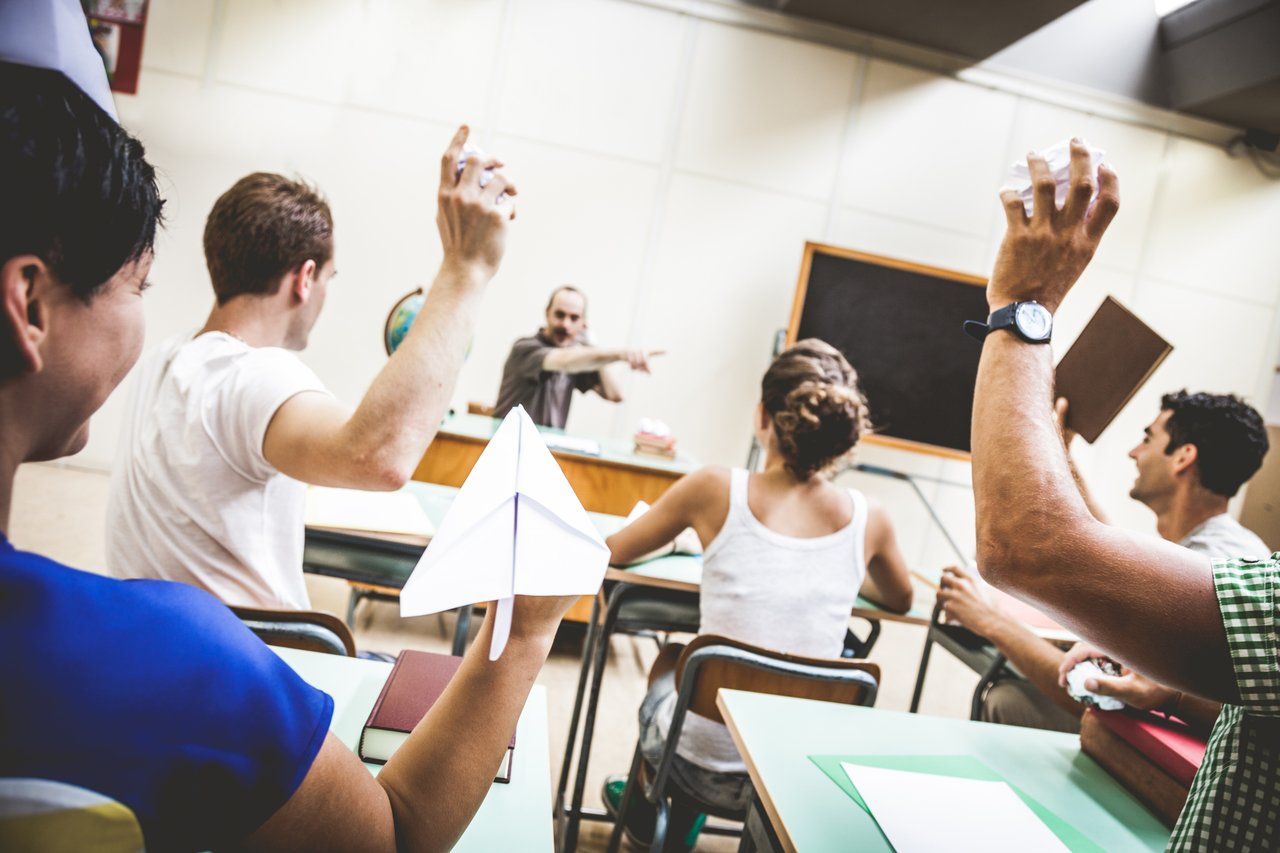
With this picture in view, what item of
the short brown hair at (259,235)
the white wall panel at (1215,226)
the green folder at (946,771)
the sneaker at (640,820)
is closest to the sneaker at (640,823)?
the sneaker at (640,820)

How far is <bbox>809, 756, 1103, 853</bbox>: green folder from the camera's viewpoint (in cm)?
105

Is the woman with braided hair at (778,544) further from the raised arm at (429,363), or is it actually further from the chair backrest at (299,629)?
the raised arm at (429,363)

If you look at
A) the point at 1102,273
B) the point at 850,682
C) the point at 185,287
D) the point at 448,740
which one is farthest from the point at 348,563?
the point at 1102,273

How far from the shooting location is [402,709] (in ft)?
3.01

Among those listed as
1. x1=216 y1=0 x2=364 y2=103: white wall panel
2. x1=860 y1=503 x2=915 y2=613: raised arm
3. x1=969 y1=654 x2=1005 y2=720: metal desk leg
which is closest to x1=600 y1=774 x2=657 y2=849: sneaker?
x1=860 y1=503 x2=915 y2=613: raised arm

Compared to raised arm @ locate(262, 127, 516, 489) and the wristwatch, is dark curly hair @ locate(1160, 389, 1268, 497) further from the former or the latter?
raised arm @ locate(262, 127, 516, 489)

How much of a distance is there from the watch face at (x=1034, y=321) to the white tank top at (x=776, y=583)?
1019 millimetres

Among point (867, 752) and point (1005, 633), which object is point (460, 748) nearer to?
point (867, 752)

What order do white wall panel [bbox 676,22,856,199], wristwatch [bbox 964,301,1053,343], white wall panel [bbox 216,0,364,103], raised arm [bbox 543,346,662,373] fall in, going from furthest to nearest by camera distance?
white wall panel [bbox 676,22,856,199]
white wall panel [bbox 216,0,364,103]
raised arm [bbox 543,346,662,373]
wristwatch [bbox 964,301,1053,343]

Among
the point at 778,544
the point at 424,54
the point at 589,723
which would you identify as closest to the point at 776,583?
the point at 778,544

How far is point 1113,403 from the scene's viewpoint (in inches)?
49.7

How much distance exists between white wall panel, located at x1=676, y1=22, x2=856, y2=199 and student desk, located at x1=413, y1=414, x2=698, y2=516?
2509mm

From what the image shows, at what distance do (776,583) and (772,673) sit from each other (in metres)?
0.26

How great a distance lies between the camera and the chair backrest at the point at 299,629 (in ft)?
3.74
